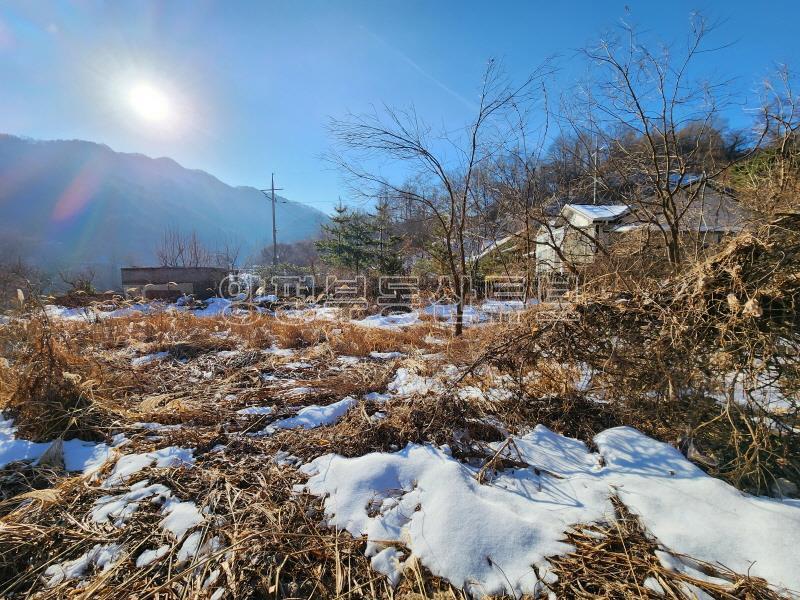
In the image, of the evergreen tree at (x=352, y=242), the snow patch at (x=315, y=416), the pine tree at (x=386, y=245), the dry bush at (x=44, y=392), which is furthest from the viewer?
the evergreen tree at (x=352, y=242)

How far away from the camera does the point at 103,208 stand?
6112 centimetres

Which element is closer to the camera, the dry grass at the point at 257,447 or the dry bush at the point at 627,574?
the dry bush at the point at 627,574

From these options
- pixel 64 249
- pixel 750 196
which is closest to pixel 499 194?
pixel 750 196

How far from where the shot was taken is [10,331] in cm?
255

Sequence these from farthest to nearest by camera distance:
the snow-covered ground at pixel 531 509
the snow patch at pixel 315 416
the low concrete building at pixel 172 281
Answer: the low concrete building at pixel 172 281 → the snow patch at pixel 315 416 → the snow-covered ground at pixel 531 509

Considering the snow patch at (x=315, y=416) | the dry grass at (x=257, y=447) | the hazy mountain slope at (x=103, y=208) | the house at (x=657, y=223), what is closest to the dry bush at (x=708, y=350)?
the dry grass at (x=257, y=447)

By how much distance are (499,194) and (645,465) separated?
5.08m

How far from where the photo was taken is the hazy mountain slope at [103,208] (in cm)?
4506

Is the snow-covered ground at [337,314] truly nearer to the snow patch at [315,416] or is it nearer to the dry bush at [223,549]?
the snow patch at [315,416]

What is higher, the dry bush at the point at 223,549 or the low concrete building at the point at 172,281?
the low concrete building at the point at 172,281

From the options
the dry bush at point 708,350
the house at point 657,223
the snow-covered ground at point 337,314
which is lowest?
the snow-covered ground at point 337,314

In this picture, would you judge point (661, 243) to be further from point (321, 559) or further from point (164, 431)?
point (164, 431)

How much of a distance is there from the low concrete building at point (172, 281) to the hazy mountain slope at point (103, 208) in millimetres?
17406

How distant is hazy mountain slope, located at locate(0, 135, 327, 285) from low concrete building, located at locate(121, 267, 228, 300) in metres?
17.4
